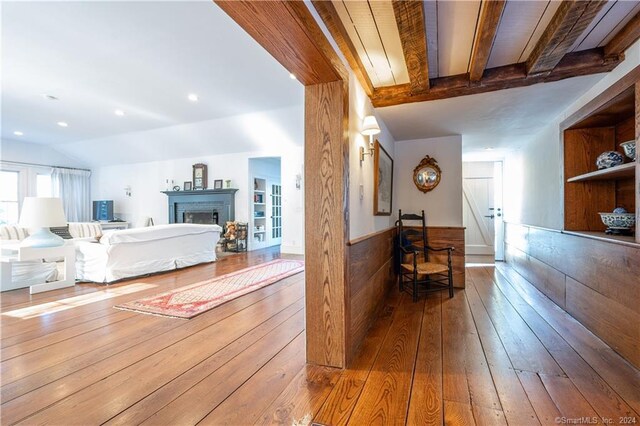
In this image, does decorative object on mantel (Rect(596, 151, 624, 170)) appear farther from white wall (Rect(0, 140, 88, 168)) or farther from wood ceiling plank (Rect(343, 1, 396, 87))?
white wall (Rect(0, 140, 88, 168))

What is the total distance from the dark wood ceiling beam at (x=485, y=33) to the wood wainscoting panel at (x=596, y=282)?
5.10 feet

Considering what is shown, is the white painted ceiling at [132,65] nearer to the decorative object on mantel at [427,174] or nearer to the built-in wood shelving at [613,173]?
the decorative object on mantel at [427,174]

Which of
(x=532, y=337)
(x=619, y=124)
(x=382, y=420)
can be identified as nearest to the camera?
(x=382, y=420)

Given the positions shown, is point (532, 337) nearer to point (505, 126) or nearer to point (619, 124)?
point (619, 124)

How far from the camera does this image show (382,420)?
125 centimetres

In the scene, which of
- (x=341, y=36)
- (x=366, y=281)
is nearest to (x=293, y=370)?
(x=366, y=281)

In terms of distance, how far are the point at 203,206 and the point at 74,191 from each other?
4.47 metres

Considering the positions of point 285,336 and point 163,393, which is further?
point 285,336

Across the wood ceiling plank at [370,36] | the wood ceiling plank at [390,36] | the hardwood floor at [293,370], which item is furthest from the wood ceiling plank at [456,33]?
the hardwood floor at [293,370]

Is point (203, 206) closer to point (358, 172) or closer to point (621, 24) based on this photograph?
point (358, 172)

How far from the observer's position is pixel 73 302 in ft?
9.49

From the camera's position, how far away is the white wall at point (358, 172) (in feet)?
6.31

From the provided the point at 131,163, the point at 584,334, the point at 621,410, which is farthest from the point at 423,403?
the point at 131,163

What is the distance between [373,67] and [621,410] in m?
2.47
